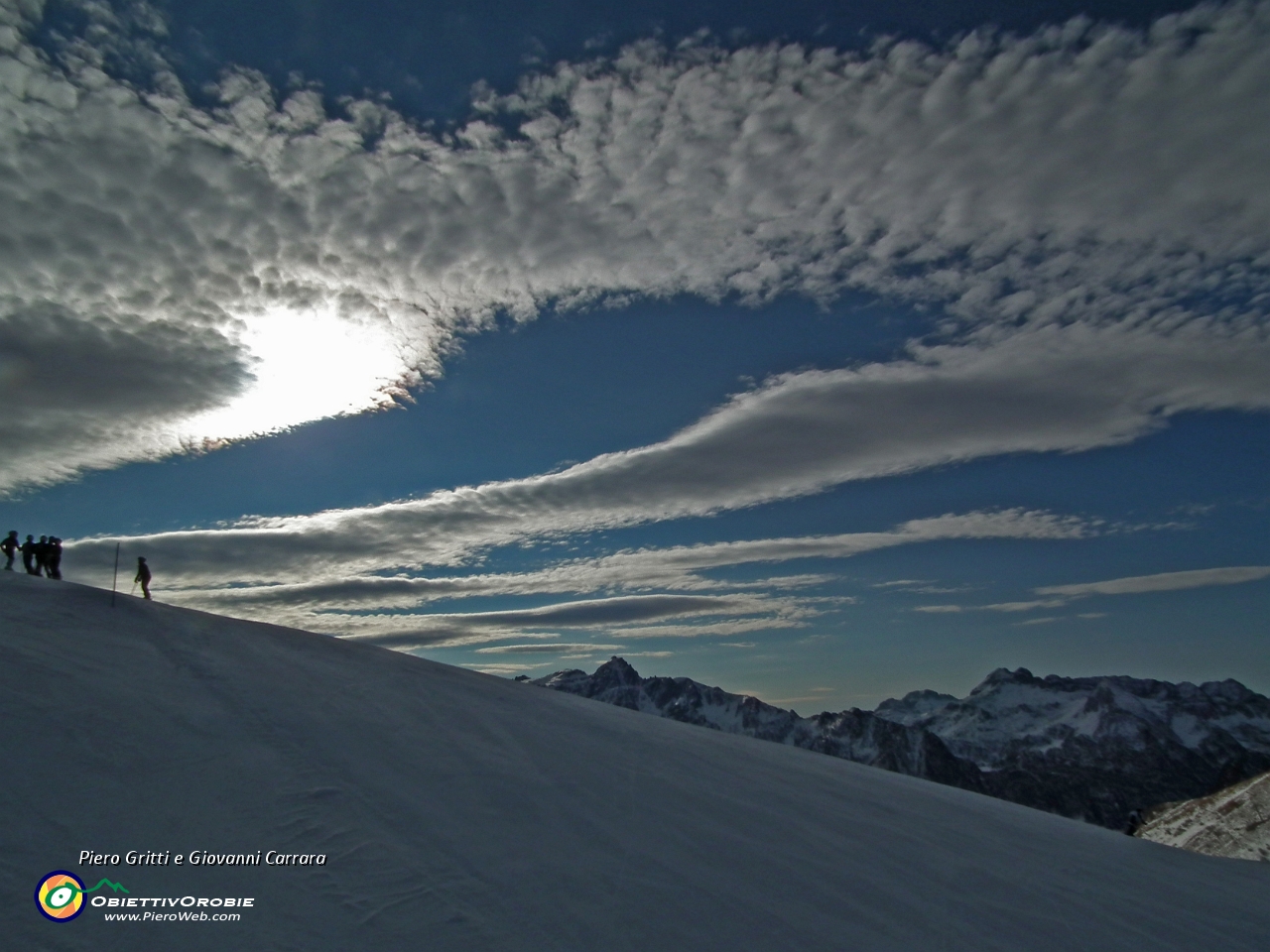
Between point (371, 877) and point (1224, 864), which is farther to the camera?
point (1224, 864)

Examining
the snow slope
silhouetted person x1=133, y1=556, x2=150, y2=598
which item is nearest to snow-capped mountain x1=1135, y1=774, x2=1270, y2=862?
the snow slope

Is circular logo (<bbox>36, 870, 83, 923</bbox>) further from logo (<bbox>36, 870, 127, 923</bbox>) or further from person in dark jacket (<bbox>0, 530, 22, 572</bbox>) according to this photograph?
person in dark jacket (<bbox>0, 530, 22, 572</bbox>)

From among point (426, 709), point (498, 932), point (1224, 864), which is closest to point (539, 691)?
point (426, 709)

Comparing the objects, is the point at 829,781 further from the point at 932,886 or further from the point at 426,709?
the point at 426,709

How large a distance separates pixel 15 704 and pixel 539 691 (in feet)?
40.6

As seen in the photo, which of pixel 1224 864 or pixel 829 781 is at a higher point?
pixel 829 781

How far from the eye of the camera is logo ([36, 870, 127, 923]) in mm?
5969

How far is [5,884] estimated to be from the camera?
20.0 feet

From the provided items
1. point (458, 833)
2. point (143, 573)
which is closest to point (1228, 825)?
point (458, 833)

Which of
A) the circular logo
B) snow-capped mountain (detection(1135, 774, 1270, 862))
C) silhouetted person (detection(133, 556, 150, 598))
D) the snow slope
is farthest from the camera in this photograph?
snow-capped mountain (detection(1135, 774, 1270, 862))

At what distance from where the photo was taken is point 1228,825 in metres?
46.5

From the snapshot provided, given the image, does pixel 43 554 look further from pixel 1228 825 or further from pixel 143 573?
pixel 1228 825

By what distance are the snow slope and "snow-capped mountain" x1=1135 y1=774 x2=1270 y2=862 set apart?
3801 centimetres

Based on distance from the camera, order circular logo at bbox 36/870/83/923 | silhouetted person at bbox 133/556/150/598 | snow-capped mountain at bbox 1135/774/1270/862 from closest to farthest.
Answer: circular logo at bbox 36/870/83/923 → silhouetted person at bbox 133/556/150/598 → snow-capped mountain at bbox 1135/774/1270/862
